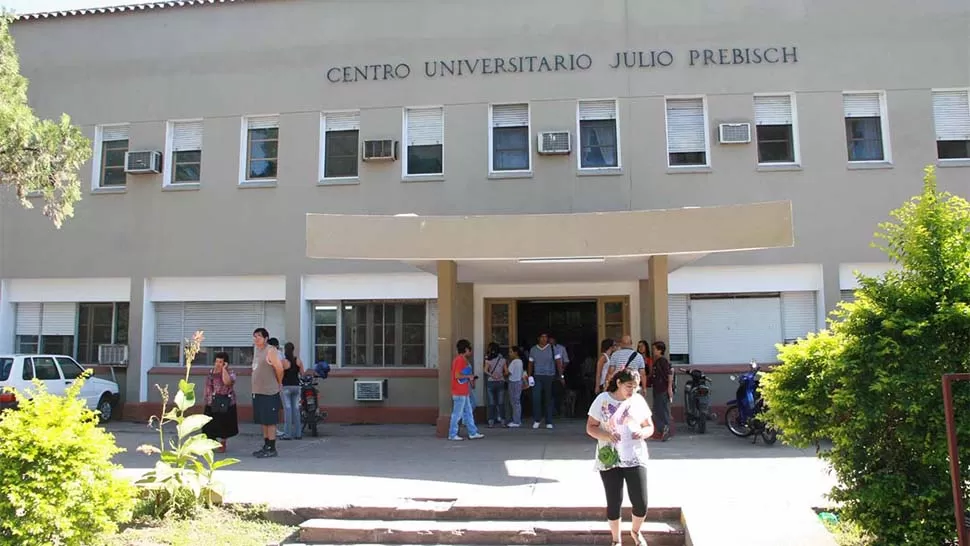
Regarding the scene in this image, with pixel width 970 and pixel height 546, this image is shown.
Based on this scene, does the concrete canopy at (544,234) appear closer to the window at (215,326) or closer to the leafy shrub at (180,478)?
the leafy shrub at (180,478)

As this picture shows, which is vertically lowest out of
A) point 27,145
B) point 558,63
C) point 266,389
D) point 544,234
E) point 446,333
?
point 266,389

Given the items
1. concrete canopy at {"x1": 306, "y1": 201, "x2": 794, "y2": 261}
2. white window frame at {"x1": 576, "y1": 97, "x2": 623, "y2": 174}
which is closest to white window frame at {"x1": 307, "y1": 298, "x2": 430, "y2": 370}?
white window frame at {"x1": 576, "y1": 97, "x2": 623, "y2": 174}

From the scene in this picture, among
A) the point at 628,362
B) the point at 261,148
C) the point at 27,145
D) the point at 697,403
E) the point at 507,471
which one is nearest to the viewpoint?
the point at 507,471

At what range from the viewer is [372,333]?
15.0 meters

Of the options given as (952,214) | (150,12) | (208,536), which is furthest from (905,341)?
(150,12)

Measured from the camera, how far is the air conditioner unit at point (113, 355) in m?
15.3

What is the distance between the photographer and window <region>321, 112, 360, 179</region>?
49.8 feet

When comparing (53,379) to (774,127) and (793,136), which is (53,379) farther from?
(793,136)

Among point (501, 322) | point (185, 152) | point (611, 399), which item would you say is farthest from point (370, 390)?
point (611, 399)

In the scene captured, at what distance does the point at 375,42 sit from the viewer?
15188mm

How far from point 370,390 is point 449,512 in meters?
7.28

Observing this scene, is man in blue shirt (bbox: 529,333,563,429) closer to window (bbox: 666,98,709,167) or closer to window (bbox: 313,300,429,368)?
window (bbox: 313,300,429,368)

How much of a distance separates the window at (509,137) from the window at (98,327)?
857 centimetres

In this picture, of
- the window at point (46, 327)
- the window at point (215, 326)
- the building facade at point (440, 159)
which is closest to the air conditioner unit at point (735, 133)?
the building facade at point (440, 159)
